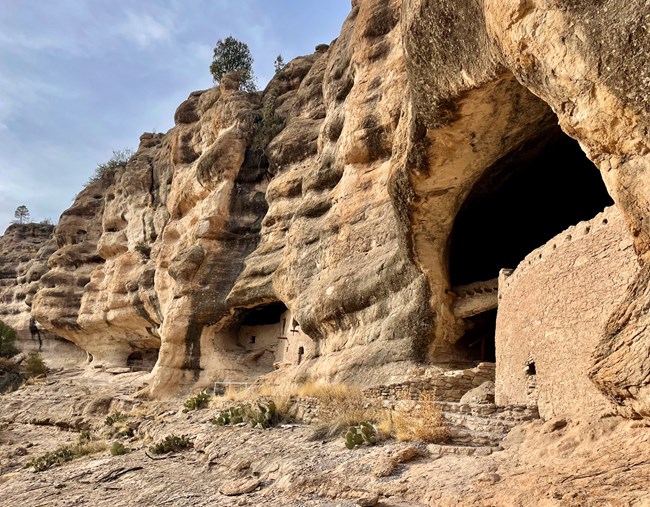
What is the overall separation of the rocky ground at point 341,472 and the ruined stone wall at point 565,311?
2.30 ft

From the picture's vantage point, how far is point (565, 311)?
280 inches

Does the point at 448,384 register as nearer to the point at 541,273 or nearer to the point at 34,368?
the point at 541,273

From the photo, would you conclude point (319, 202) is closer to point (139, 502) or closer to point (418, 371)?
point (418, 371)

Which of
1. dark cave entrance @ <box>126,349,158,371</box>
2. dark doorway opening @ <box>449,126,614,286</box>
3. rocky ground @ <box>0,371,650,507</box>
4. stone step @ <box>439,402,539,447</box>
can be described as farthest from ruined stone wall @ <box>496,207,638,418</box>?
dark cave entrance @ <box>126,349,158,371</box>

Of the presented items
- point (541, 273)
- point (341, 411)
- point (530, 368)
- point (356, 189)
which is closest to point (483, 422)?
point (530, 368)

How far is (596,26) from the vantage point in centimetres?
529

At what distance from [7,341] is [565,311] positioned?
34.4 meters

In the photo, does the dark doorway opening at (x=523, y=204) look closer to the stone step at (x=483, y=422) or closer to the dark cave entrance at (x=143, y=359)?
the stone step at (x=483, y=422)

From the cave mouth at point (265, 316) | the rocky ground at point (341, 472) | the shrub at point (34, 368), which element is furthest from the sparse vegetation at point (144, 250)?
the rocky ground at point (341, 472)

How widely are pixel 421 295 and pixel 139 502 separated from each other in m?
7.01

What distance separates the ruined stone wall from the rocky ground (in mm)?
702

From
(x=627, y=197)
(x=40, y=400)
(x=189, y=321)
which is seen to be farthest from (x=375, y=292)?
(x=40, y=400)

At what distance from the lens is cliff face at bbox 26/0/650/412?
17.9ft

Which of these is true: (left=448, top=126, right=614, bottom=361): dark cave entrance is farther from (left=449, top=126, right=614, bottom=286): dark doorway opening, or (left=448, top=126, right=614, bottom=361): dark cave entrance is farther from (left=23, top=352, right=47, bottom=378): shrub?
(left=23, top=352, right=47, bottom=378): shrub
